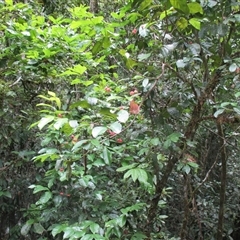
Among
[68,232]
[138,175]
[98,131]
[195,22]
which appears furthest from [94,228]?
[195,22]

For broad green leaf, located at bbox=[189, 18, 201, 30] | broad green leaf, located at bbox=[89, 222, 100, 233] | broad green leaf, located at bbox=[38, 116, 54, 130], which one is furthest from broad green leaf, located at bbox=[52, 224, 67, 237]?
broad green leaf, located at bbox=[189, 18, 201, 30]

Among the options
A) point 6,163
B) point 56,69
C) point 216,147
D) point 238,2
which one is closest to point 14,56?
point 56,69

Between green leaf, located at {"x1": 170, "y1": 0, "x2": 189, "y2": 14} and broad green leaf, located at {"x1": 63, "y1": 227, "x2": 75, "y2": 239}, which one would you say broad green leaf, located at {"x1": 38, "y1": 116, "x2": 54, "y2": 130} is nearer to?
broad green leaf, located at {"x1": 63, "y1": 227, "x2": 75, "y2": 239}

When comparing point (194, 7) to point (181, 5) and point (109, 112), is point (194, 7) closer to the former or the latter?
point (181, 5)

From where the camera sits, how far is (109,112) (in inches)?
44.6

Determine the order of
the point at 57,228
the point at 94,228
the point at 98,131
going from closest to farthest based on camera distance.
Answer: the point at 98,131, the point at 94,228, the point at 57,228

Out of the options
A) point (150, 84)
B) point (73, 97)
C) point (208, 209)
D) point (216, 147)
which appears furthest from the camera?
point (216, 147)

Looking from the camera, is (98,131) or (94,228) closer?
(98,131)

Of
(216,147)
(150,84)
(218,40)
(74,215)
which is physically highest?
(218,40)

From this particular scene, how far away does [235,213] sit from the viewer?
107 inches

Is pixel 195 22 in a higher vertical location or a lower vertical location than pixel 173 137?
higher

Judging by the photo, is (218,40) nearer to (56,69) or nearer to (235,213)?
(56,69)

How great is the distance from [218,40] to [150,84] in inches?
17.6

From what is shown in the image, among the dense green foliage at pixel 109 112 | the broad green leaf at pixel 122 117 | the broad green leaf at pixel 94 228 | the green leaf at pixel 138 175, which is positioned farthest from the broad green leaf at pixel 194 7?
the broad green leaf at pixel 94 228
